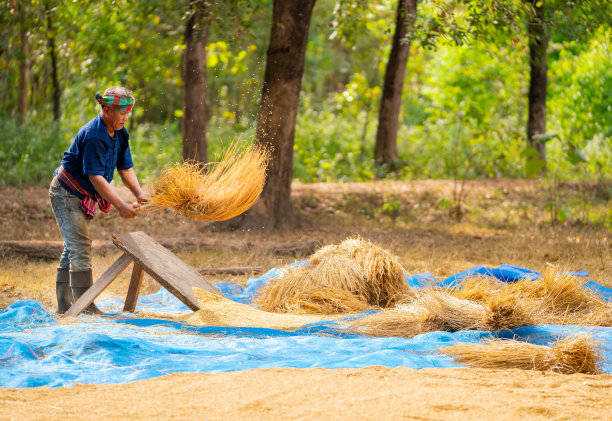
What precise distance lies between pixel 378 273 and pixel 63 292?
2.17 metres

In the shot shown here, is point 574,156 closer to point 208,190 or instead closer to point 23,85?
point 208,190

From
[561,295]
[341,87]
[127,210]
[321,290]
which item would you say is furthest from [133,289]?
[341,87]

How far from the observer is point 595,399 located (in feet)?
9.64

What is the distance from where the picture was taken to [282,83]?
28.0 ft

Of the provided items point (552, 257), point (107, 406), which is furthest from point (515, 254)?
point (107, 406)

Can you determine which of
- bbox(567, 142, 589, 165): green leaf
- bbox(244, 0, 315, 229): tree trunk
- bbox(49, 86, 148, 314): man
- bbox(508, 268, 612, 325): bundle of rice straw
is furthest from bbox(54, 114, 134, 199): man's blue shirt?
bbox(567, 142, 589, 165): green leaf

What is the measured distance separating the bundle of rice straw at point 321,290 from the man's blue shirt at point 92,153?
142 cm

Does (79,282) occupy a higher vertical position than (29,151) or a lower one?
lower

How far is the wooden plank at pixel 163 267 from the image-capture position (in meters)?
4.50

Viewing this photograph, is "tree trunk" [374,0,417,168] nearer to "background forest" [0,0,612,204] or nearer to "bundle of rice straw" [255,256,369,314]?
"background forest" [0,0,612,204]

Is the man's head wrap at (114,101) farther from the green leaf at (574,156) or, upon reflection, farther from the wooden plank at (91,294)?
the green leaf at (574,156)

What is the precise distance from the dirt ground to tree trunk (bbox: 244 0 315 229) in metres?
0.98

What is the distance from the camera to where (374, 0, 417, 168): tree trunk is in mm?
12914

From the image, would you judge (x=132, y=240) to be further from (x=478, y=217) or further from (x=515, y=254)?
(x=478, y=217)
